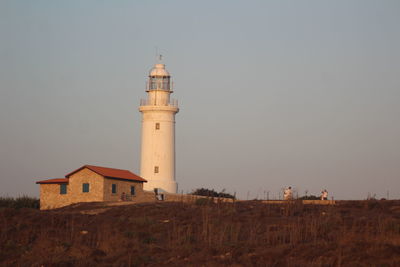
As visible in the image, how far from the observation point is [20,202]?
44.7m

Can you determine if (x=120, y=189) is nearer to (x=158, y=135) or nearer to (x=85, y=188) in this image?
(x=85, y=188)

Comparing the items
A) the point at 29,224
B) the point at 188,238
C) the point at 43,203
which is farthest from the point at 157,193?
the point at 188,238

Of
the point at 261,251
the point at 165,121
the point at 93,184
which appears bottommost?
the point at 261,251

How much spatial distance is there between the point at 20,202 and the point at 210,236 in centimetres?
2340

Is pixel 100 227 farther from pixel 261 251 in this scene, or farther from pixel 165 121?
pixel 165 121

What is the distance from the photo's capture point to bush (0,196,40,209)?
42.4 m

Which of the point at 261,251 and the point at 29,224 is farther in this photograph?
the point at 29,224

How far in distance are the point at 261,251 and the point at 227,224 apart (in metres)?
4.82

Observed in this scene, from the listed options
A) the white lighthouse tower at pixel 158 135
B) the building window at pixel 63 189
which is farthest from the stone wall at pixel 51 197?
the white lighthouse tower at pixel 158 135

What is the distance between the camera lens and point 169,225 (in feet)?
91.7

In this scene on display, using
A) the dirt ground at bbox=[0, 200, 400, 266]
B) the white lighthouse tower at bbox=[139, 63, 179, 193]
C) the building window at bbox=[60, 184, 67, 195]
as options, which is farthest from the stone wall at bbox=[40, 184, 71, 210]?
the dirt ground at bbox=[0, 200, 400, 266]

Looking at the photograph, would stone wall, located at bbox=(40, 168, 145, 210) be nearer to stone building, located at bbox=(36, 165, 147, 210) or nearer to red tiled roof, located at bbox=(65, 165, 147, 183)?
stone building, located at bbox=(36, 165, 147, 210)

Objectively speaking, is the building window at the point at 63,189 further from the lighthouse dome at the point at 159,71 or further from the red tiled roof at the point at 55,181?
the lighthouse dome at the point at 159,71

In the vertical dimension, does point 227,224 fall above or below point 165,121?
below
